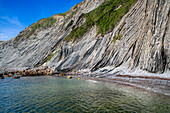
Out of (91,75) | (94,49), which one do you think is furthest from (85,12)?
(91,75)

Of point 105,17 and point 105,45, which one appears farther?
point 105,17

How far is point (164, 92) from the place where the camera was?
53.6 feet

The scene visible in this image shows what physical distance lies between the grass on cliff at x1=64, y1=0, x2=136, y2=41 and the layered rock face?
2142 millimetres

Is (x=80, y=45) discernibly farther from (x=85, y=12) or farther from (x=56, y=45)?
(x=85, y=12)

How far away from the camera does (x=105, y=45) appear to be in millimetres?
39219

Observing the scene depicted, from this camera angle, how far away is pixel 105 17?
1962 inches

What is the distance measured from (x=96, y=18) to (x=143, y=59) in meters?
35.3

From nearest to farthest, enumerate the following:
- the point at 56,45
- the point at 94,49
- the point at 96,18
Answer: the point at 94,49, the point at 96,18, the point at 56,45

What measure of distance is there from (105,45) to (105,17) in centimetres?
1672

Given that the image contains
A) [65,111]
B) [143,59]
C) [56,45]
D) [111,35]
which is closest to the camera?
[65,111]

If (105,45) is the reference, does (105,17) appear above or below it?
above

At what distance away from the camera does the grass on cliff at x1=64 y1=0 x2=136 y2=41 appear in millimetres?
42344

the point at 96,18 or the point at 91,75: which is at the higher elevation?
the point at 96,18

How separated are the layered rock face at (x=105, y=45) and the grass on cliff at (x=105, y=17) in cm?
214
